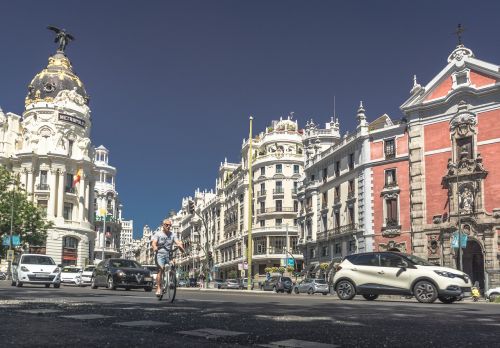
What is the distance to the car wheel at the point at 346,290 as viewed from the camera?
54.3 feet

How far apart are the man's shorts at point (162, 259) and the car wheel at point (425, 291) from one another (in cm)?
737

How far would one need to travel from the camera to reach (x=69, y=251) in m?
69.1

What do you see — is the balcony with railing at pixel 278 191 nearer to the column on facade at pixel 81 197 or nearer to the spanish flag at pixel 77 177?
the column on facade at pixel 81 197

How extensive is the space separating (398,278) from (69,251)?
60.1m

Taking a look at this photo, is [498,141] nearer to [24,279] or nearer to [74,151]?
[24,279]

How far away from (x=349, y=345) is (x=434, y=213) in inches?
1493

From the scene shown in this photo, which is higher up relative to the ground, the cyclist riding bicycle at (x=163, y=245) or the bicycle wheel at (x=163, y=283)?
the cyclist riding bicycle at (x=163, y=245)

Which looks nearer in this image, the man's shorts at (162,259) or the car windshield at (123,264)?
the man's shorts at (162,259)

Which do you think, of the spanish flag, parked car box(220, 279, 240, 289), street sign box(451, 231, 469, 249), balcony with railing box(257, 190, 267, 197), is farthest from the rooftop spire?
the spanish flag

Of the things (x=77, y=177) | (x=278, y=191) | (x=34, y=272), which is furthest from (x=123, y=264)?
(x=278, y=191)

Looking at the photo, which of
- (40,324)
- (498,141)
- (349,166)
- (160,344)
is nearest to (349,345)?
(160,344)

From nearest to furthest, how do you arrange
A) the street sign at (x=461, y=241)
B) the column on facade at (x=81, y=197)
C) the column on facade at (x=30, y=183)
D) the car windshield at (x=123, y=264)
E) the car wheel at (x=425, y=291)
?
the car wheel at (x=425, y=291) → the car windshield at (x=123, y=264) → the street sign at (x=461, y=241) → the column on facade at (x=30, y=183) → the column on facade at (x=81, y=197)

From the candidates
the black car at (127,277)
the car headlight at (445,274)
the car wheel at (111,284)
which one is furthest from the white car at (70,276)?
the car headlight at (445,274)

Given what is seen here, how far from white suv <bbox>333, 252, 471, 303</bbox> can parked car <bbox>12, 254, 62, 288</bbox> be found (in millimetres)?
13298
